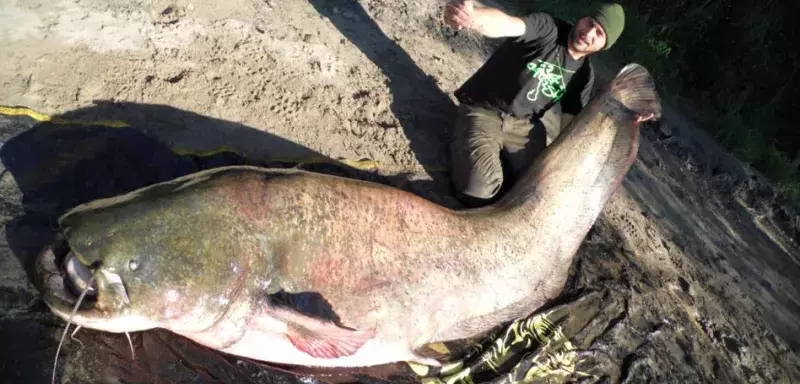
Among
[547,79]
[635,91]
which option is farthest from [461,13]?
[635,91]

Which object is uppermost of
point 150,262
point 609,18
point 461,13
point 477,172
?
point 609,18

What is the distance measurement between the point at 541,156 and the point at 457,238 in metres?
0.98

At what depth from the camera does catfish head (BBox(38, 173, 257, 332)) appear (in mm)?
2059

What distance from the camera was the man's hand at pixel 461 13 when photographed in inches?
119

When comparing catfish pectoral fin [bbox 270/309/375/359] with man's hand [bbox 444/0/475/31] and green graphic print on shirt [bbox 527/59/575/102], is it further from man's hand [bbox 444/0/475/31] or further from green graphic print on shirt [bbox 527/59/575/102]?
green graphic print on shirt [bbox 527/59/575/102]

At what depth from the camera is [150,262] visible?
6.89 feet

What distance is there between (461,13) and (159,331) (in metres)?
2.18

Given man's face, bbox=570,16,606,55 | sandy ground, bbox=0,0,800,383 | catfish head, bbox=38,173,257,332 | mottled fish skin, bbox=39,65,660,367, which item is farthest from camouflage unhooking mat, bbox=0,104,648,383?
man's face, bbox=570,16,606,55

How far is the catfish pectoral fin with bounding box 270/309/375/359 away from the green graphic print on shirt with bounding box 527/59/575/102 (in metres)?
2.41

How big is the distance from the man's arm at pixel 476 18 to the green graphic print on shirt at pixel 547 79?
62 cm

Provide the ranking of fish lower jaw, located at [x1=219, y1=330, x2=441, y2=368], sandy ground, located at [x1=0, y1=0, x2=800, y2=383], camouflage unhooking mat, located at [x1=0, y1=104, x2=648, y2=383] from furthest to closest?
sandy ground, located at [x1=0, y1=0, x2=800, y2=383] < fish lower jaw, located at [x1=219, y1=330, x2=441, y2=368] < camouflage unhooking mat, located at [x1=0, y1=104, x2=648, y2=383]

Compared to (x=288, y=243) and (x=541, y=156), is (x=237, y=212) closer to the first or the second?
(x=288, y=243)

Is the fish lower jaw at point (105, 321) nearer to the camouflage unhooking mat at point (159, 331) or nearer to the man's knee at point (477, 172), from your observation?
the camouflage unhooking mat at point (159, 331)

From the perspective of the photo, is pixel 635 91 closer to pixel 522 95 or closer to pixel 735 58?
pixel 522 95
